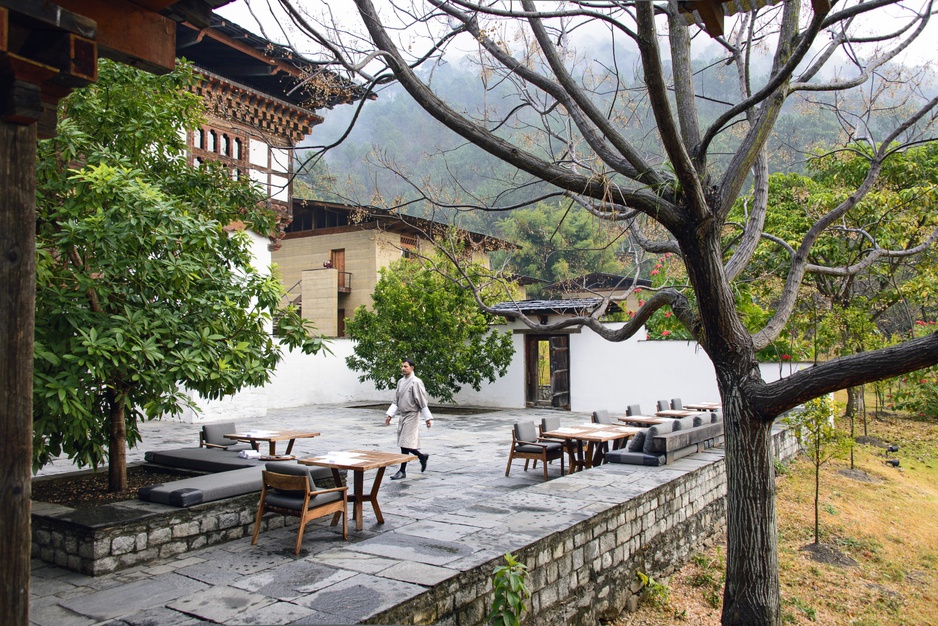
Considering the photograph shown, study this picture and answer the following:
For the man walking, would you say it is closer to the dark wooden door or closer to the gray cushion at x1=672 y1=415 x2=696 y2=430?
the gray cushion at x1=672 y1=415 x2=696 y2=430

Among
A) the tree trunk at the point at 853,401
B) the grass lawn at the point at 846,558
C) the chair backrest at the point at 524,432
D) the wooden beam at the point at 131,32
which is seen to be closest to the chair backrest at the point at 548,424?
the chair backrest at the point at 524,432

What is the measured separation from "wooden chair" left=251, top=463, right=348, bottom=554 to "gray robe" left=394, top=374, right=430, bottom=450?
2.67 meters

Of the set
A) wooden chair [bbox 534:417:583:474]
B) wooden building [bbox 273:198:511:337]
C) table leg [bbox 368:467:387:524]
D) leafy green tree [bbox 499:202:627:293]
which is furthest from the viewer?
leafy green tree [bbox 499:202:627:293]

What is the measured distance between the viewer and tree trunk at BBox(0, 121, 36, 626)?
2.49 meters

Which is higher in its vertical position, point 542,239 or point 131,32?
point 542,239

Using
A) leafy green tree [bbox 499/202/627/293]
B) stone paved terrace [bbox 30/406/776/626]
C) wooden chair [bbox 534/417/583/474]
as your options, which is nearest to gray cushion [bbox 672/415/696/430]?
stone paved terrace [bbox 30/406/776/626]

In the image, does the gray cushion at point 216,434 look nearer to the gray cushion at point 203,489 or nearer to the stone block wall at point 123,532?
the gray cushion at point 203,489

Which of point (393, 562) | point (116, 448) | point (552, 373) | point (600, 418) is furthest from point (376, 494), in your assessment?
point (552, 373)

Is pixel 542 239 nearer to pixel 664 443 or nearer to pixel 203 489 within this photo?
pixel 664 443

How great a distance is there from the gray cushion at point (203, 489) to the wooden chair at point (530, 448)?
11.0ft

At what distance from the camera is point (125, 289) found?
5.29m

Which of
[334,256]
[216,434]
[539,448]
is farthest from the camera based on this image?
[334,256]

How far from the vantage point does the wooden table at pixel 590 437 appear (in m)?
7.61

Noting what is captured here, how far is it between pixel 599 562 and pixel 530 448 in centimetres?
290
